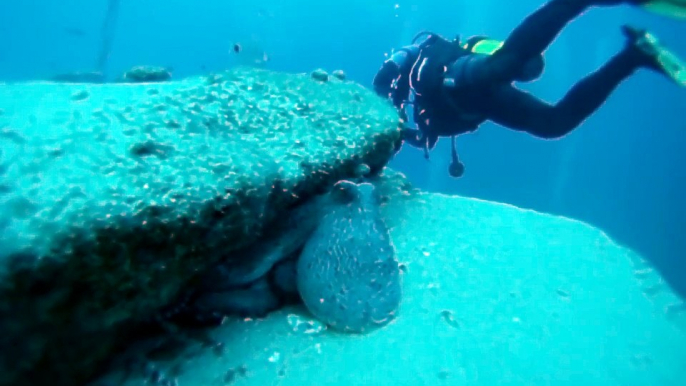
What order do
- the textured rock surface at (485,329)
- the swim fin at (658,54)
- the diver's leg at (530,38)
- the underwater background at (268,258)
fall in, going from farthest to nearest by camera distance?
1. the diver's leg at (530,38)
2. the swim fin at (658,54)
3. the textured rock surface at (485,329)
4. the underwater background at (268,258)

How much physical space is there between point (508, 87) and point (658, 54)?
1.50 meters

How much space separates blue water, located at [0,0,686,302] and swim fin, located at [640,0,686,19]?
67.9ft

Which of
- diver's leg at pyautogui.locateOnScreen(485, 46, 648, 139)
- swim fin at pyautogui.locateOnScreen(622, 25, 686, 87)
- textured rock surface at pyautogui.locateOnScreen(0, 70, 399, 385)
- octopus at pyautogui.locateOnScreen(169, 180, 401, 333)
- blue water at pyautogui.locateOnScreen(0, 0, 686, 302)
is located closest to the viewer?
textured rock surface at pyautogui.locateOnScreen(0, 70, 399, 385)

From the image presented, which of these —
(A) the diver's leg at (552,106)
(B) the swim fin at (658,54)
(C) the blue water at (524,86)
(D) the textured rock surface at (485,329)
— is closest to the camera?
(D) the textured rock surface at (485,329)

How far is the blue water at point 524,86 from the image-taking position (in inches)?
1319

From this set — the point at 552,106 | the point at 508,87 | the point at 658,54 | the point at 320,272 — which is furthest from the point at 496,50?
the point at 320,272

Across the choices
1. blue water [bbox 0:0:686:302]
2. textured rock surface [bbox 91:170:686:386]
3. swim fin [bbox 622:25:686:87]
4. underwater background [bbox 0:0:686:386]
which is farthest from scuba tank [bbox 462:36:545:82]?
blue water [bbox 0:0:686:302]

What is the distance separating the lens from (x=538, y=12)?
16.9 feet

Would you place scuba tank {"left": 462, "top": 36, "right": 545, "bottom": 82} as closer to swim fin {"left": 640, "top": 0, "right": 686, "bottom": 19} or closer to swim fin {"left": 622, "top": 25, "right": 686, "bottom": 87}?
swim fin {"left": 622, "top": 25, "right": 686, "bottom": 87}

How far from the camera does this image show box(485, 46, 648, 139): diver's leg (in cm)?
525

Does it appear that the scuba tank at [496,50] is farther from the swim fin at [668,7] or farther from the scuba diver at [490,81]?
the swim fin at [668,7]

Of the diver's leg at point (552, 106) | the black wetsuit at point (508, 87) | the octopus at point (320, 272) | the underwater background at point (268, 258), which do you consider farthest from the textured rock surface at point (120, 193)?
the diver's leg at point (552, 106)

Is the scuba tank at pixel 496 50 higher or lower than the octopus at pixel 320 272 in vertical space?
higher

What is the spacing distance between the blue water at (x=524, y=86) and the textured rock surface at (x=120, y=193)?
76.4 feet
